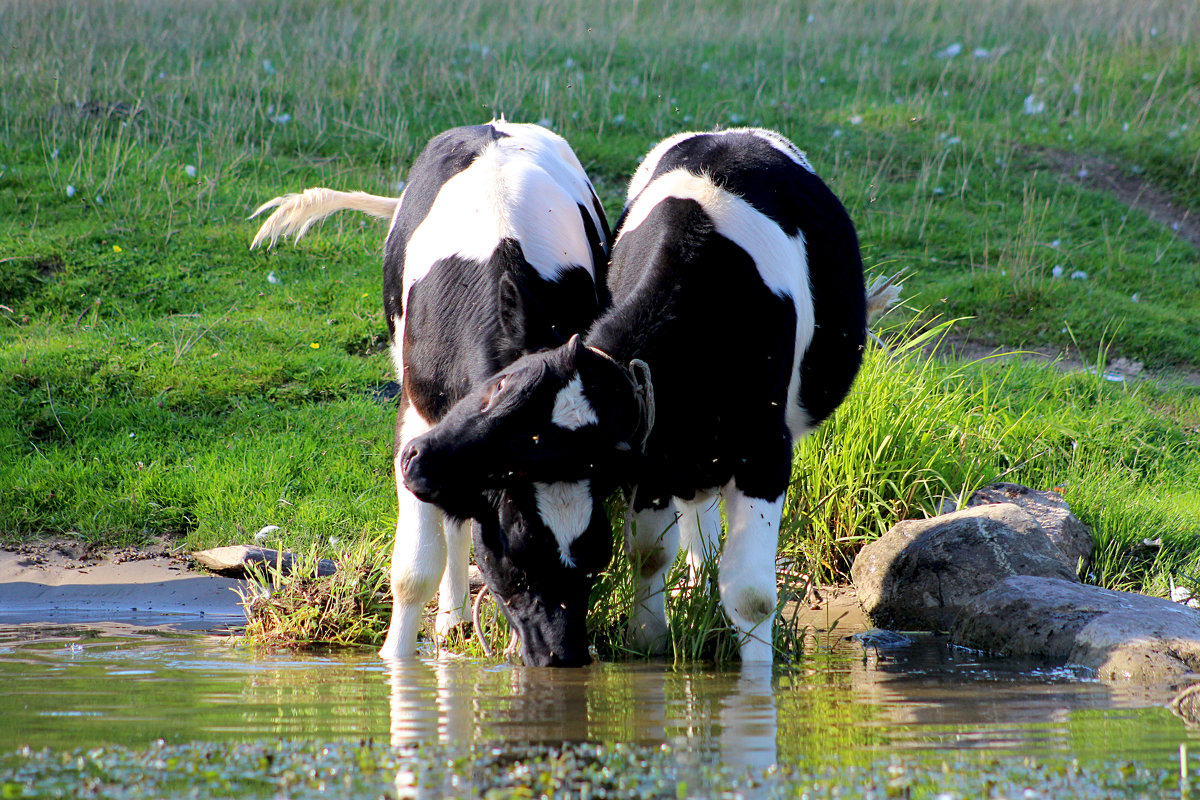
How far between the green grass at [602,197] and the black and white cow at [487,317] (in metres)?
1.26

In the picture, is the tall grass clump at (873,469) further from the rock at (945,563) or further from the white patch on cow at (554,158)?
the white patch on cow at (554,158)

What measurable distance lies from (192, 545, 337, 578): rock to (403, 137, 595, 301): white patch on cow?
1619 millimetres

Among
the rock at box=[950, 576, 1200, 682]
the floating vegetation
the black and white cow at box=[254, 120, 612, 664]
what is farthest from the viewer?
the rock at box=[950, 576, 1200, 682]

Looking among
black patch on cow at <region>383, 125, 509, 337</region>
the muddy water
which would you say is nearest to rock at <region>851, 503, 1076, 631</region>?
the muddy water

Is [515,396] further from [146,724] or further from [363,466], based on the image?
[363,466]

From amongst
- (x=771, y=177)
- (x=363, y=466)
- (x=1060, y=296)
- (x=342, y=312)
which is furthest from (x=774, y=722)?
(x=1060, y=296)

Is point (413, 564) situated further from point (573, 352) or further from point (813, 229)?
point (813, 229)

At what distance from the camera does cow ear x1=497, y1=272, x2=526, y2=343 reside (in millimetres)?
4148

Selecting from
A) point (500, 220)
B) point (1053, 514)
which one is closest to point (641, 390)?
point (500, 220)

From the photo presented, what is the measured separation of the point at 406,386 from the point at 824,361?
1.83 m

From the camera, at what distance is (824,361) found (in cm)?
550

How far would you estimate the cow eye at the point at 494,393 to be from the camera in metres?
3.69

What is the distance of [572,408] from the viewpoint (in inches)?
146

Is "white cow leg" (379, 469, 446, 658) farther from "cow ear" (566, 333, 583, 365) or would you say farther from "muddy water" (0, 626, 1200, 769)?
"cow ear" (566, 333, 583, 365)
